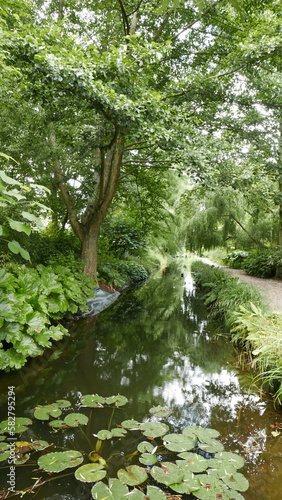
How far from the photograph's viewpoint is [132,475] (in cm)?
223

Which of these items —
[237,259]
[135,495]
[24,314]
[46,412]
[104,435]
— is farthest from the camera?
[237,259]

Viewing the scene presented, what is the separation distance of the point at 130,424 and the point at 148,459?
21.4 inches

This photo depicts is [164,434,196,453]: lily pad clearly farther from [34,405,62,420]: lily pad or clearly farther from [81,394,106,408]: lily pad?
[34,405,62,420]: lily pad

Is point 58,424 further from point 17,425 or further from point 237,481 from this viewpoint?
point 237,481

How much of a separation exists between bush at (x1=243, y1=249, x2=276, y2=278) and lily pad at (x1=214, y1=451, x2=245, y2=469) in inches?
392

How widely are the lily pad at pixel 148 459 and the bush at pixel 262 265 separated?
10322 mm

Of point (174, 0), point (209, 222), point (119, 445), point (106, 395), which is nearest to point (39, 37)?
point (174, 0)

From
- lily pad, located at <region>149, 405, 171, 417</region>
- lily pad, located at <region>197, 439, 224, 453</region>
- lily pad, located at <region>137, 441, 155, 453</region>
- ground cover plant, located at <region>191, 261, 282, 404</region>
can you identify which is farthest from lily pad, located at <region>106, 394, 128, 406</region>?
ground cover plant, located at <region>191, 261, 282, 404</region>

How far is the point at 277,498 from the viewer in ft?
7.24

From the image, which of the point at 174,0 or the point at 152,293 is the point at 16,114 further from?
the point at 152,293

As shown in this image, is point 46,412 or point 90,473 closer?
point 90,473

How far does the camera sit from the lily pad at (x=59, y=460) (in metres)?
2.28

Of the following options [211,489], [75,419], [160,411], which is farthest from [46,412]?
[211,489]

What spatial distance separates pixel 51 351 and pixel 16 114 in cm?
446
